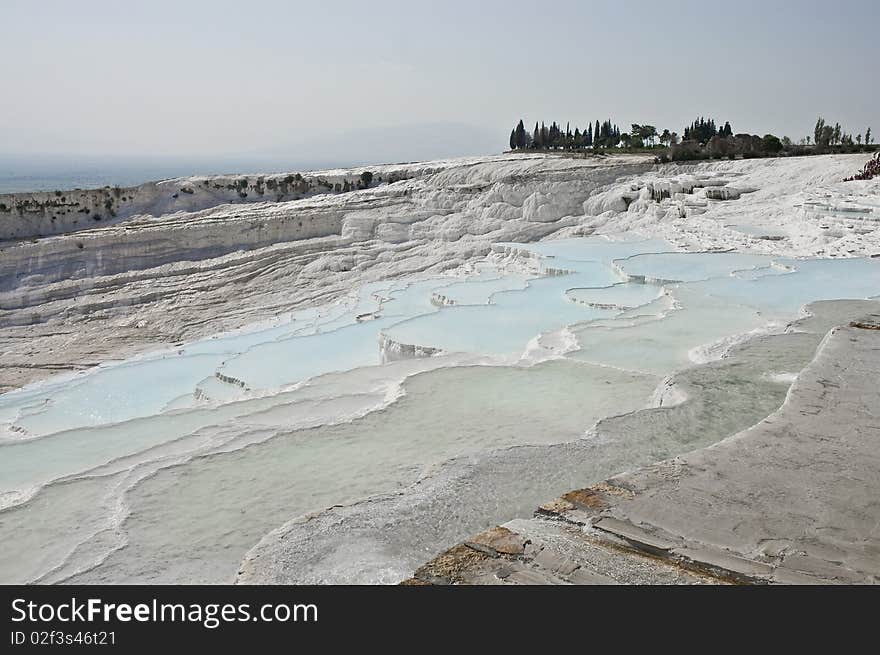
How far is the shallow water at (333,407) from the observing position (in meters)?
2.92

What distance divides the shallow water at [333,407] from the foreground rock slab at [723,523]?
465mm

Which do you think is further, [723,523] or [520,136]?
[520,136]

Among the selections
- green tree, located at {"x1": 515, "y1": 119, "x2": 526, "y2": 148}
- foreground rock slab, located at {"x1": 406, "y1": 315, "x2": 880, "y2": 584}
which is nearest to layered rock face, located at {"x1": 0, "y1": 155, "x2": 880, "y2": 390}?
foreground rock slab, located at {"x1": 406, "y1": 315, "x2": 880, "y2": 584}

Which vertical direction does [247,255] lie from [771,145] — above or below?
below

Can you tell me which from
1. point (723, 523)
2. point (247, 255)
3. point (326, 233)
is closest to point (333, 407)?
point (723, 523)

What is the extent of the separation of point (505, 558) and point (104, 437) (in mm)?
3306

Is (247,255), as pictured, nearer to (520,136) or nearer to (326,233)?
(326,233)

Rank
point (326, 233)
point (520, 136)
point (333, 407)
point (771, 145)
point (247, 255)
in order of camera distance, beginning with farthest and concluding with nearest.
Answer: point (520, 136), point (771, 145), point (326, 233), point (247, 255), point (333, 407)

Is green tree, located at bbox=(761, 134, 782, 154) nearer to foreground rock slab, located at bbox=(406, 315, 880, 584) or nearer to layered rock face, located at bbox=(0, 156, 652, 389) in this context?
layered rock face, located at bbox=(0, 156, 652, 389)

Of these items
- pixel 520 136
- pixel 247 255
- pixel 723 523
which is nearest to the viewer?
pixel 723 523

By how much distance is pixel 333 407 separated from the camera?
429cm

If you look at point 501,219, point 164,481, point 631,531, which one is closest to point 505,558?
point 631,531

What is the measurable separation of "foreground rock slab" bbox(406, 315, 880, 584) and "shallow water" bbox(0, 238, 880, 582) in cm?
47

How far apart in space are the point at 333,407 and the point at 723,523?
8.43 feet
